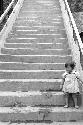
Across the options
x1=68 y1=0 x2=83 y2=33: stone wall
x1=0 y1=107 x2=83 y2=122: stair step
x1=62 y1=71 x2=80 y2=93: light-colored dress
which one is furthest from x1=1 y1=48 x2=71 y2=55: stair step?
x1=68 y1=0 x2=83 y2=33: stone wall

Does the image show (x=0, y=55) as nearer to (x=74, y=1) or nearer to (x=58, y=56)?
(x=58, y=56)

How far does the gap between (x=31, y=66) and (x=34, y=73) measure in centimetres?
47

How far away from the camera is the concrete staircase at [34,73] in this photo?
23.4 ft

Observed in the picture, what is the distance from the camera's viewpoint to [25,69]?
28.6 ft

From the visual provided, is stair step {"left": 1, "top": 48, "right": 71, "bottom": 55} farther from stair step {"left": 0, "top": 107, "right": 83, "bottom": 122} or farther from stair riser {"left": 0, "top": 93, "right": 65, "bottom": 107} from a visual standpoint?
stair step {"left": 0, "top": 107, "right": 83, "bottom": 122}

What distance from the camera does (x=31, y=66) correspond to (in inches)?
344

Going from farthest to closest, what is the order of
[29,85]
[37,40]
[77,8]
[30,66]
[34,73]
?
[77,8]
[37,40]
[30,66]
[34,73]
[29,85]

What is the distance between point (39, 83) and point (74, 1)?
13066 mm

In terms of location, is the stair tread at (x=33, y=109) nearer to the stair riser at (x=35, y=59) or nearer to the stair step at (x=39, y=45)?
the stair riser at (x=35, y=59)

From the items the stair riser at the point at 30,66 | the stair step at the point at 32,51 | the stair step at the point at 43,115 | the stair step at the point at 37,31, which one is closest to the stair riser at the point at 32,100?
the stair step at the point at 43,115

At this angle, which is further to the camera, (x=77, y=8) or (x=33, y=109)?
(x=77, y=8)

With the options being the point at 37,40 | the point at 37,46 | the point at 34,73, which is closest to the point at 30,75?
the point at 34,73

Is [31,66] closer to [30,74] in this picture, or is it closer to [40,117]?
[30,74]

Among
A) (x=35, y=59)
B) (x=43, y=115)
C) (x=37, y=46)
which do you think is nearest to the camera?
(x=43, y=115)
